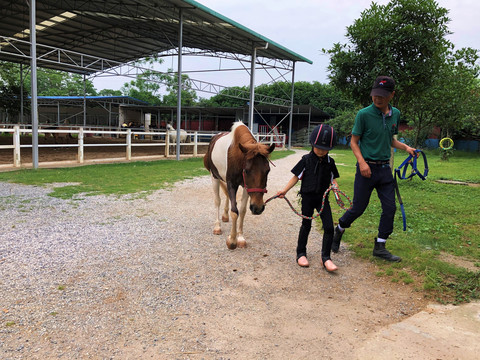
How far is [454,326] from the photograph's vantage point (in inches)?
98.1

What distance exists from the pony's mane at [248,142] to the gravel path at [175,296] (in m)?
1.23

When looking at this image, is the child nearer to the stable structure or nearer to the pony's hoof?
the pony's hoof

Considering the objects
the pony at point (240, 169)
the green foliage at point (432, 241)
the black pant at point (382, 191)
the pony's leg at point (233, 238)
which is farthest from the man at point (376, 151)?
the pony's leg at point (233, 238)

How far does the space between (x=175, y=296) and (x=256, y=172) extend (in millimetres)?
1491

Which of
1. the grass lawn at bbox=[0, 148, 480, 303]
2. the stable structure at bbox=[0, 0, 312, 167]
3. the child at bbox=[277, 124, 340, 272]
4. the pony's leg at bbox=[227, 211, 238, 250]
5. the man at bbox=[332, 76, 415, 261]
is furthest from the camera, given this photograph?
the stable structure at bbox=[0, 0, 312, 167]

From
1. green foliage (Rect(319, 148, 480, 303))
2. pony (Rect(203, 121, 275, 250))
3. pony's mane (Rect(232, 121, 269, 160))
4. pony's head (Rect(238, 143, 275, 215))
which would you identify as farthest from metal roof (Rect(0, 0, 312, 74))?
pony's head (Rect(238, 143, 275, 215))

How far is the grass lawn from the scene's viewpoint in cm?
332

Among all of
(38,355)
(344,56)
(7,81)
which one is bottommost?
(38,355)

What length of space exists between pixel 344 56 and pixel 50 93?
61.2 metres

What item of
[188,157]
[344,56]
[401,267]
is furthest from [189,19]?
[401,267]

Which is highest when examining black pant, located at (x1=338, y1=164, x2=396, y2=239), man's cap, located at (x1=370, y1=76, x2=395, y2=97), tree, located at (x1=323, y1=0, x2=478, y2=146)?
tree, located at (x1=323, y1=0, x2=478, y2=146)

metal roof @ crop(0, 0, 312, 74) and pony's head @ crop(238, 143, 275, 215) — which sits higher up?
metal roof @ crop(0, 0, 312, 74)

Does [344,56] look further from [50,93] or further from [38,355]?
[50,93]

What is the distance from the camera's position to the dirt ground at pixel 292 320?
2223mm
